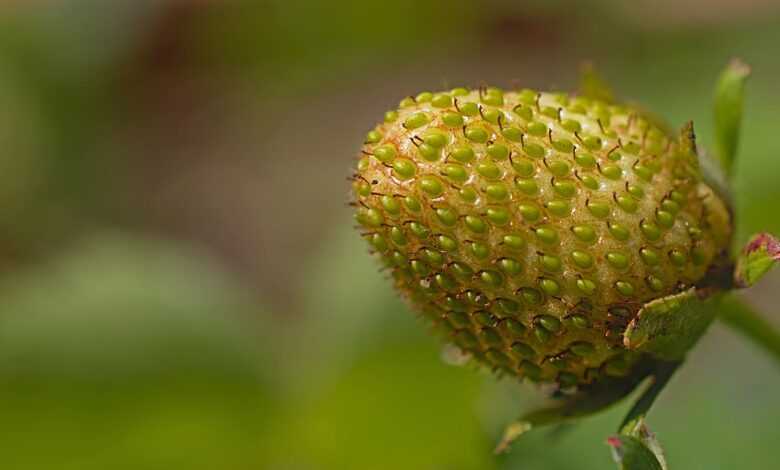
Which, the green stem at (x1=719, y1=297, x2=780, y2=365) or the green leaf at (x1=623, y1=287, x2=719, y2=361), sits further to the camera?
the green stem at (x1=719, y1=297, x2=780, y2=365)

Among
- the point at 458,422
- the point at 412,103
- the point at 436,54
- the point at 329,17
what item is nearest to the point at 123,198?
the point at 329,17

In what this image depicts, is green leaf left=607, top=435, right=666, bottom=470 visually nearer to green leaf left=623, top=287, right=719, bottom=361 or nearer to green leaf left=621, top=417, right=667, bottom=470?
green leaf left=621, top=417, right=667, bottom=470

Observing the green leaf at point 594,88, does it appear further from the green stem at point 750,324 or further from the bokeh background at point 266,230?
the green stem at point 750,324

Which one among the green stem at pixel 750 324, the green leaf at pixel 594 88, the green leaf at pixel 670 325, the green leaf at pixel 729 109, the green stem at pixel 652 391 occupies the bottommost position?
the green stem at pixel 750 324

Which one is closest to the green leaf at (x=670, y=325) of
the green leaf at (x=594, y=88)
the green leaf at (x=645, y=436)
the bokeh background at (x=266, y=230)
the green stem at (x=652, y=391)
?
the green stem at (x=652, y=391)

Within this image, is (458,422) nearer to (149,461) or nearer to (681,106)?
(149,461)

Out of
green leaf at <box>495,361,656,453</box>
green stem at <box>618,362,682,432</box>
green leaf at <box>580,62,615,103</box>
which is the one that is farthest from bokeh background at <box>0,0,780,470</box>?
green stem at <box>618,362,682,432</box>
